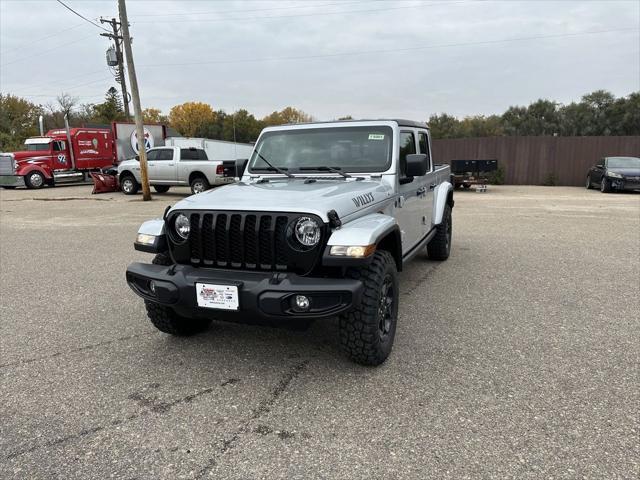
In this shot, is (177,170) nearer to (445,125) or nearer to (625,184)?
(625,184)

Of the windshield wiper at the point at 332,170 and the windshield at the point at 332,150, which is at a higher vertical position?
the windshield at the point at 332,150

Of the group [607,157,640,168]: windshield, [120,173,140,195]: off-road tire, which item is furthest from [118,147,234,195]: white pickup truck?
[607,157,640,168]: windshield

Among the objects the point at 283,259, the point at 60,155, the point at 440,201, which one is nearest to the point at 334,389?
the point at 283,259

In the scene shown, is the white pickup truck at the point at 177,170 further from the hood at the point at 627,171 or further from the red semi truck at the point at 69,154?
the hood at the point at 627,171

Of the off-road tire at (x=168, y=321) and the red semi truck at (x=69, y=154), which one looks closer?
the off-road tire at (x=168, y=321)

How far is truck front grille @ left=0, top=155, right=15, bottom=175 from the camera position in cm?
2156

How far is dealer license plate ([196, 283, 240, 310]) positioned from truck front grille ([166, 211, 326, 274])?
26 cm

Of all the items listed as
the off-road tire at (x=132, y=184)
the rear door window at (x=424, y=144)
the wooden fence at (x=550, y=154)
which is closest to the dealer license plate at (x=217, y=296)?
the rear door window at (x=424, y=144)

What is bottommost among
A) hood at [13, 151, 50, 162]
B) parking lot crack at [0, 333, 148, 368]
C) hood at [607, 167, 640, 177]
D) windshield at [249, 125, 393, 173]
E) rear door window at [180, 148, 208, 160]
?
parking lot crack at [0, 333, 148, 368]

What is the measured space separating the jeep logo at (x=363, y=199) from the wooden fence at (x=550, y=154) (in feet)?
57.9

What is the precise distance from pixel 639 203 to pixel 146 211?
46.1ft

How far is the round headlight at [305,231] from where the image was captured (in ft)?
9.86

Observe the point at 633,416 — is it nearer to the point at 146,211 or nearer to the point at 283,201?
the point at 283,201

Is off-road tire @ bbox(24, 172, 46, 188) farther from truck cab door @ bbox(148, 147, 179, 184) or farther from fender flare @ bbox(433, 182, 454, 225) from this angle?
fender flare @ bbox(433, 182, 454, 225)
